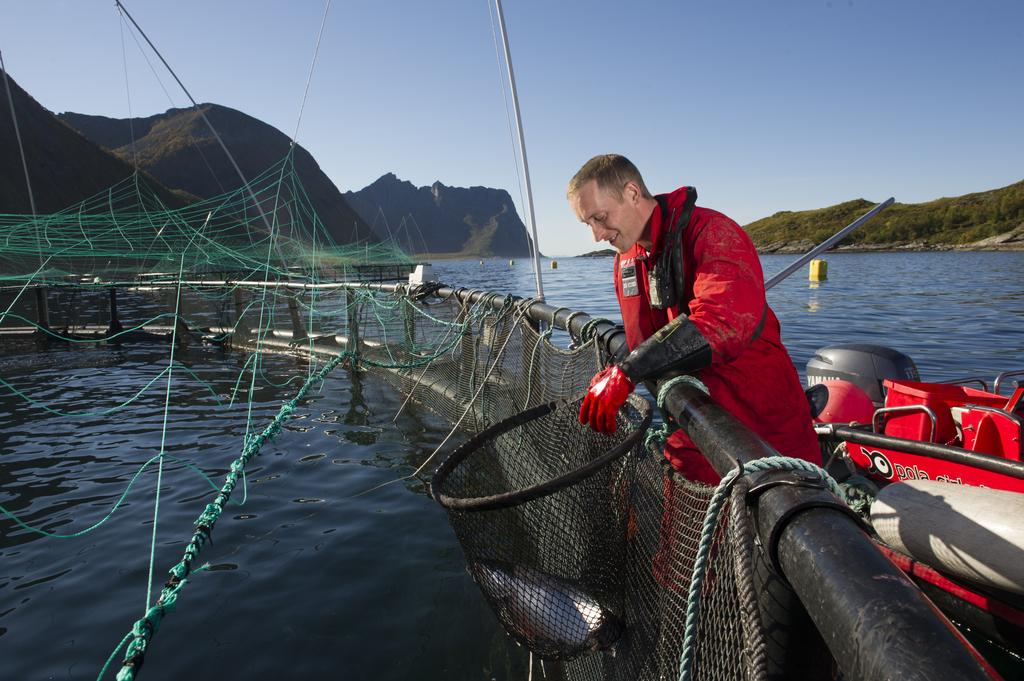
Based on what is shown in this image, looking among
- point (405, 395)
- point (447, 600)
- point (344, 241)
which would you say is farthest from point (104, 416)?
point (344, 241)

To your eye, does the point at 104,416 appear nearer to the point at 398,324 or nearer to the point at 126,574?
the point at 398,324

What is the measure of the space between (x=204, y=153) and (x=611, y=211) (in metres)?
177

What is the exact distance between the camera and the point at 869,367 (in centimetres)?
614

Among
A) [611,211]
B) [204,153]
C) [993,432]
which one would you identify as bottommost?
[993,432]

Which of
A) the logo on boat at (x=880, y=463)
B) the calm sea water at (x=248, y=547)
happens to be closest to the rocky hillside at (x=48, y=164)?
the calm sea water at (x=248, y=547)

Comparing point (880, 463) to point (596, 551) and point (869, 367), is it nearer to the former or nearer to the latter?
point (869, 367)

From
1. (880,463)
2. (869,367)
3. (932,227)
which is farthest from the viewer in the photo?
(932,227)

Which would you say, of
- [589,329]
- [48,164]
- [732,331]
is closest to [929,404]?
[589,329]

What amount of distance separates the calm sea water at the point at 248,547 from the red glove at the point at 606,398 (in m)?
1.75

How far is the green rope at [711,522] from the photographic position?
109cm

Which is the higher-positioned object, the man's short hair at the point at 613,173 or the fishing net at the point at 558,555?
the man's short hair at the point at 613,173

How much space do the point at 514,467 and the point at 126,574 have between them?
Result: 3.30 meters

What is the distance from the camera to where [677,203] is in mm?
2371

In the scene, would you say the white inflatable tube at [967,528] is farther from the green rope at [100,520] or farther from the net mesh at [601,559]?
the green rope at [100,520]
